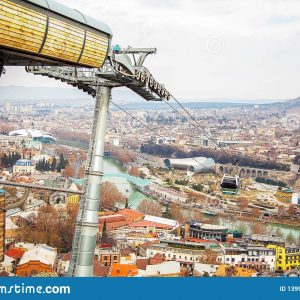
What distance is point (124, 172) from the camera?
24.0 m

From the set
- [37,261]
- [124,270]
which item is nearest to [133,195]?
[37,261]

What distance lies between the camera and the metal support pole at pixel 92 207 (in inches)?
133

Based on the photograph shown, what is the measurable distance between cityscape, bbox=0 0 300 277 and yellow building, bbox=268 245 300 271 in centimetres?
2

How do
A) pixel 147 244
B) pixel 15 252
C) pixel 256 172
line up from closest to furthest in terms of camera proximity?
1. pixel 15 252
2. pixel 147 244
3. pixel 256 172

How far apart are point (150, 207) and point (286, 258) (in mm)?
5943

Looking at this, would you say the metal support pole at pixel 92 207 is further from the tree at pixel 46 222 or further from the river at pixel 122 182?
the river at pixel 122 182

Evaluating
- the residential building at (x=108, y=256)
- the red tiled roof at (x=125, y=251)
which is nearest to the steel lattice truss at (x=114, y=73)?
the residential building at (x=108, y=256)

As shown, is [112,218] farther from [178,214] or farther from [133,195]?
[133,195]

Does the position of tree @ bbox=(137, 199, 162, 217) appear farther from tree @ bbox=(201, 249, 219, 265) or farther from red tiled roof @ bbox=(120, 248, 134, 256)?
tree @ bbox=(201, 249, 219, 265)

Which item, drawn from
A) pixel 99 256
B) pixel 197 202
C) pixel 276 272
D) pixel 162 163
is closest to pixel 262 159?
pixel 162 163

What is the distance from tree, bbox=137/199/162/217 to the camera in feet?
61.3

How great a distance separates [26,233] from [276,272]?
5.29m

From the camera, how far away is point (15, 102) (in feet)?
82.3

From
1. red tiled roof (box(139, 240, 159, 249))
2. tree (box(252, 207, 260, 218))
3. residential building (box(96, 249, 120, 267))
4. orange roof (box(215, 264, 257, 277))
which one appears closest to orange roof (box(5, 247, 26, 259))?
residential building (box(96, 249, 120, 267))
